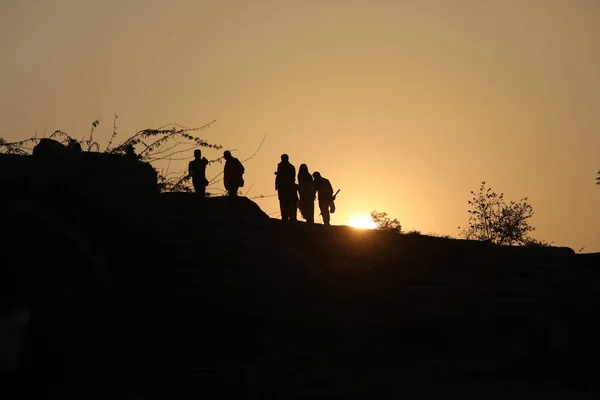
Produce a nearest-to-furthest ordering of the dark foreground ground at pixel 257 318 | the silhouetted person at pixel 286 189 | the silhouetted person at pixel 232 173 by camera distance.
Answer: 1. the dark foreground ground at pixel 257 318
2. the silhouetted person at pixel 232 173
3. the silhouetted person at pixel 286 189

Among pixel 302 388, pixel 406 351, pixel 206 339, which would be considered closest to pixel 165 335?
pixel 206 339

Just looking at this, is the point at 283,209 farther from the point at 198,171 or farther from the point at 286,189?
the point at 198,171

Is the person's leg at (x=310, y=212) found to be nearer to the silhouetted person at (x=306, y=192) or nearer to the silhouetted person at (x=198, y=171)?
the silhouetted person at (x=306, y=192)

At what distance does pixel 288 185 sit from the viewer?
22.3 m

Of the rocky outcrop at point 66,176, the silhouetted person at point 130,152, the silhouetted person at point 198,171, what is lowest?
the rocky outcrop at point 66,176

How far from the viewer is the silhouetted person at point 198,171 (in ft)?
73.4

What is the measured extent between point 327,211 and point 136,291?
9825 mm

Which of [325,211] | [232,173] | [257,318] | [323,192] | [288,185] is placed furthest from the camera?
[325,211]

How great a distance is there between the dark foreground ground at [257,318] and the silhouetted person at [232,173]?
0.55 meters

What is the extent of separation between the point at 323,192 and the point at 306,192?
92cm

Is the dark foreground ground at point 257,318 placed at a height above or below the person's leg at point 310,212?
below

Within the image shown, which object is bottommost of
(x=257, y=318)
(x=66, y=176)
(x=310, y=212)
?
(x=257, y=318)

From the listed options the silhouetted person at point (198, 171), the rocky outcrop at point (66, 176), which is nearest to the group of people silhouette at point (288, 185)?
the silhouetted person at point (198, 171)

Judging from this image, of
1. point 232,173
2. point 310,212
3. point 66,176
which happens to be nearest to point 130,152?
point 66,176
